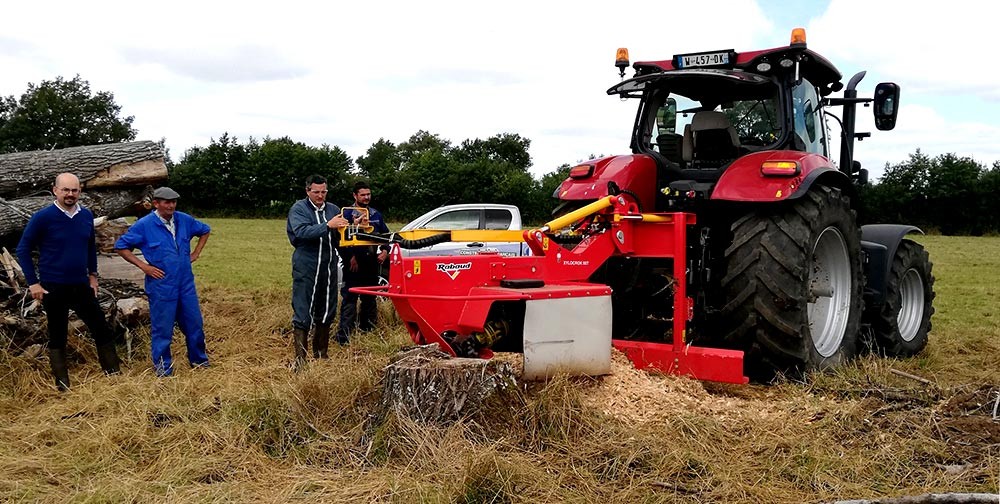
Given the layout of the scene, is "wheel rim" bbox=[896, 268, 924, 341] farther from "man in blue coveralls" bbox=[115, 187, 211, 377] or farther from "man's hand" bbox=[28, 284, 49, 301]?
"man's hand" bbox=[28, 284, 49, 301]

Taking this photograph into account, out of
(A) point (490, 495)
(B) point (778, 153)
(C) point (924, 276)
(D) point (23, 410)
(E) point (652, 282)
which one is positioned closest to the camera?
(A) point (490, 495)

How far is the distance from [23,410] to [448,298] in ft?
9.46

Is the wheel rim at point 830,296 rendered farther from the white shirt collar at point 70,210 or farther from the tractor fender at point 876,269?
the white shirt collar at point 70,210

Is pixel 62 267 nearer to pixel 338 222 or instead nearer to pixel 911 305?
pixel 338 222

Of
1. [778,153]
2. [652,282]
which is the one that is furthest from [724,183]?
→ [652,282]

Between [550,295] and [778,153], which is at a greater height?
[778,153]

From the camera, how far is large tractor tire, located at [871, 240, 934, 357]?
6.94 metres

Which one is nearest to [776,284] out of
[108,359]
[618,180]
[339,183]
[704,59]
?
[618,180]

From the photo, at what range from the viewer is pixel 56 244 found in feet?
19.6

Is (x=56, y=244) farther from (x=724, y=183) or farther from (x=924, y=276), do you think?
(x=924, y=276)

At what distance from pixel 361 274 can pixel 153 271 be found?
7.17 ft

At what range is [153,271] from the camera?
20.8 ft

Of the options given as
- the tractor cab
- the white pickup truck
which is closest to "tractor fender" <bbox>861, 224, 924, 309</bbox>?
the tractor cab

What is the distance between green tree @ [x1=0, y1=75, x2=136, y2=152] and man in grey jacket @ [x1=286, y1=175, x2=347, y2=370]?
43255mm
